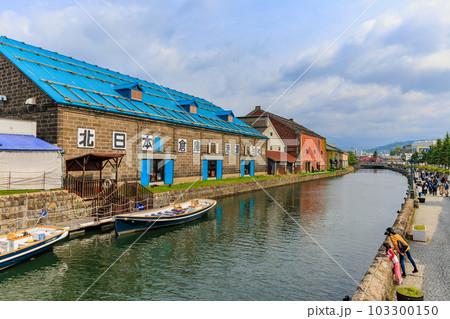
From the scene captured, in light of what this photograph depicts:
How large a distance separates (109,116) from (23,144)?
7.78m

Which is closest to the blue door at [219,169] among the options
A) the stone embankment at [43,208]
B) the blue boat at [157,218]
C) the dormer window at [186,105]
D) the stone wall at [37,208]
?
the dormer window at [186,105]

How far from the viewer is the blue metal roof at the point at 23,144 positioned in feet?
65.7

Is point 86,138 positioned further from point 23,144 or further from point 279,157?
point 279,157

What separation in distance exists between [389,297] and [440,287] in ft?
7.78

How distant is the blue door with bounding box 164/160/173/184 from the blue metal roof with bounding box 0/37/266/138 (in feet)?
16.3

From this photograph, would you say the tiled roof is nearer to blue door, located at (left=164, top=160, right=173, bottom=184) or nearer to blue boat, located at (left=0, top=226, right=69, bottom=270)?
blue door, located at (left=164, top=160, right=173, bottom=184)

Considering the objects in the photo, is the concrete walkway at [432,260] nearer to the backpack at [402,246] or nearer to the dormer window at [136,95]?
the backpack at [402,246]

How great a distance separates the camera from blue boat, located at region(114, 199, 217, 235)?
20.0 meters

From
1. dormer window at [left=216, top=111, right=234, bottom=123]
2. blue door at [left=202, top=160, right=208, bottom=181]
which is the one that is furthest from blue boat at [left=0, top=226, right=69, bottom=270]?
dormer window at [left=216, top=111, right=234, bottom=123]

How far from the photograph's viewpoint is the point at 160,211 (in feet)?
77.8

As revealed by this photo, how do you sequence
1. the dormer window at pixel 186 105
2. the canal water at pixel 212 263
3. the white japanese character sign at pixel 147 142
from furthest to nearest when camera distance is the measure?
the dormer window at pixel 186 105 < the white japanese character sign at pixel 147 142 < the canal water at pixel 212 263

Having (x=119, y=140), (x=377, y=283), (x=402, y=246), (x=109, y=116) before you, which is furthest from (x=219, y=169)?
(x=377, y=283)

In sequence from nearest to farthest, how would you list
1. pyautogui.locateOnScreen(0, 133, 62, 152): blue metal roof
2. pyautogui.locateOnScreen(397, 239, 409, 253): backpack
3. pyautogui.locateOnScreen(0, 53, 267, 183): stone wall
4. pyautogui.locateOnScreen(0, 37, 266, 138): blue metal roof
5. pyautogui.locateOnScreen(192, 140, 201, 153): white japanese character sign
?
pyautogui.locateOnScreen(397, 239, 409, 253): backpack → pyautogui.locateOnScreen(0, 133, 62, 152): blue metal roof → pyautogui.locateOnScreen(0, 53, 267, 183): stone wall → pyautogui.locateOnScreen(0, 37, 266, 138): blue metal roof → pyautogui.locateOnScreen(192, 140, 201, 153): white japanese character sign

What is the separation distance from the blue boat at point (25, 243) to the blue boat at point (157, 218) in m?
4.19
